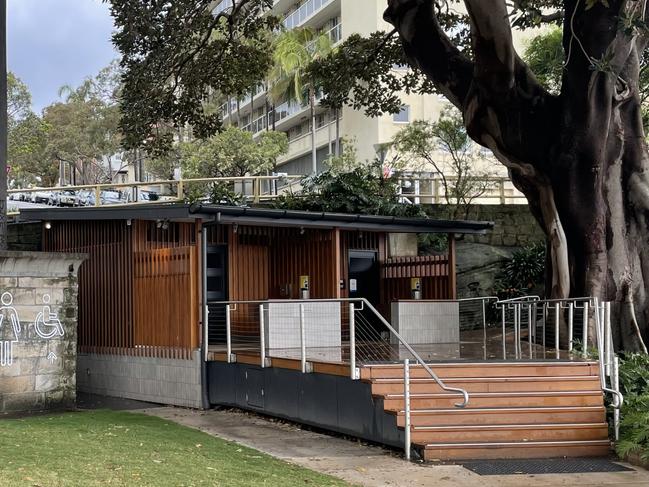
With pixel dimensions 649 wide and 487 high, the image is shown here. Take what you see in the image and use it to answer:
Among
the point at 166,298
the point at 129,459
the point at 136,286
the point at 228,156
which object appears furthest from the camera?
the point at 228,156

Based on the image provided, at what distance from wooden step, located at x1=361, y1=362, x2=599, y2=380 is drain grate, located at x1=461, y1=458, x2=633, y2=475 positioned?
4.10 ft

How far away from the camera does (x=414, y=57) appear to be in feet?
48.2

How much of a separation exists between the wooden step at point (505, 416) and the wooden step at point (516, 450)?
30 centimetres

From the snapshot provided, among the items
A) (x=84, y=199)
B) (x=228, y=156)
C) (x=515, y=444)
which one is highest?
(x=228, y=156)

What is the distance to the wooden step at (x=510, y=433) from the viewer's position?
9719 mm

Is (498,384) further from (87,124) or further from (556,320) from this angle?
(87,124)

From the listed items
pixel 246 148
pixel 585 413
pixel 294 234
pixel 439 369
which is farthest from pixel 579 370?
pixel 246 148

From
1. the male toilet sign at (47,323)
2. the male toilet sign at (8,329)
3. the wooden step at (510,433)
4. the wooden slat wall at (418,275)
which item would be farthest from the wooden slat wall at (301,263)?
the wooden step at (510,433)

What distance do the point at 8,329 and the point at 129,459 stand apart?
5648 millimetres

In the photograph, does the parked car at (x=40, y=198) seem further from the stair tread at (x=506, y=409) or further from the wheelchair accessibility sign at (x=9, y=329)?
the stair tread at (x=506, y=409)

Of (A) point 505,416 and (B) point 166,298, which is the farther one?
(B) point 166,298

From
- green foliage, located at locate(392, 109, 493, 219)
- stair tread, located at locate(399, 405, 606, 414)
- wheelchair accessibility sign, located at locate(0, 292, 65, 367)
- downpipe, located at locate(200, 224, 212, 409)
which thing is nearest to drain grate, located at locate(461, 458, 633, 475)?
stair tread, located at locate(399, 405, 606, 414)

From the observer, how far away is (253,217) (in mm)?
14867

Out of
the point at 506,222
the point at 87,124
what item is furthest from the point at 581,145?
the point at 87,124
